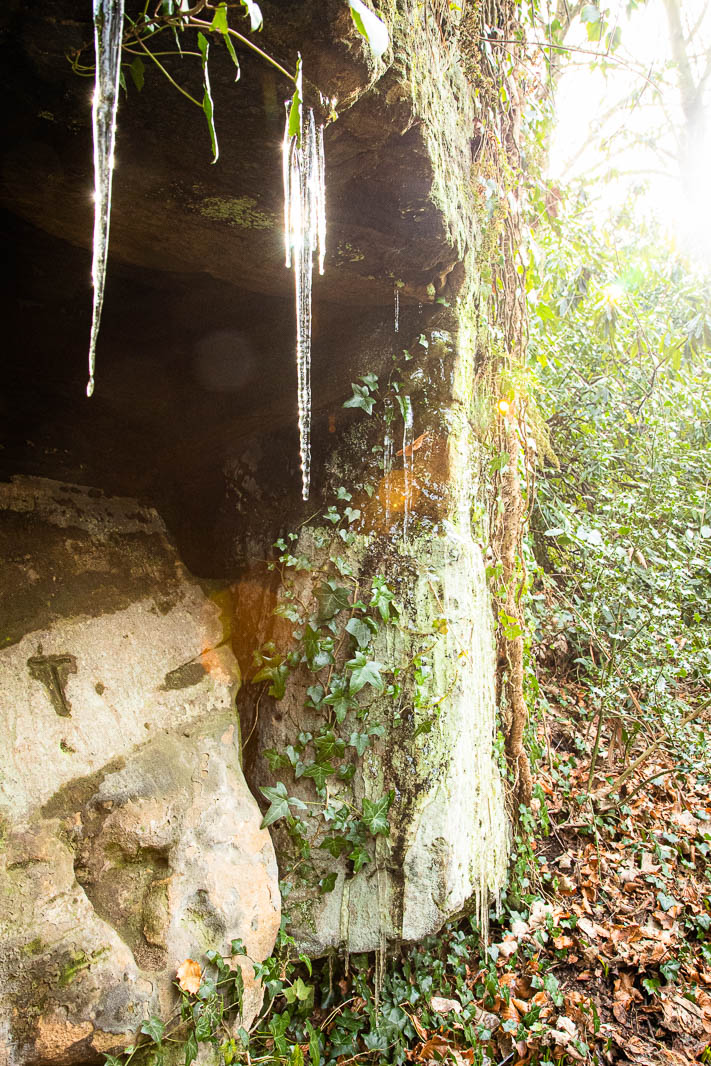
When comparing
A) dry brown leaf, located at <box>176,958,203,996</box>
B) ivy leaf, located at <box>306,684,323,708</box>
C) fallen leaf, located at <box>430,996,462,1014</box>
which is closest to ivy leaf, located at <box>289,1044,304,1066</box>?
dry brown leaf, located at <box>176,958,203,996</box>

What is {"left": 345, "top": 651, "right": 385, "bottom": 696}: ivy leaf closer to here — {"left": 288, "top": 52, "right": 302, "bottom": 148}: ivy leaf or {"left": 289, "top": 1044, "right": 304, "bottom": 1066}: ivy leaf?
{"left": 289, "top": 1044, "right": 304, "bottom": 1066}: ivy leaf

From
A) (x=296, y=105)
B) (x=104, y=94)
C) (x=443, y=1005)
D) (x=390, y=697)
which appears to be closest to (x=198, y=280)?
(x=104, y=94)

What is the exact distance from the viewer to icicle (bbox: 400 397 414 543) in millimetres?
2889

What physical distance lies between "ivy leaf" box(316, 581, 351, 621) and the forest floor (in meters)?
1.72

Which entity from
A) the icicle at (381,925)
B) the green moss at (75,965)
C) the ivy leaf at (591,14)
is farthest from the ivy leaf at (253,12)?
the icicle at (381,925)

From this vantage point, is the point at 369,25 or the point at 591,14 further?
the point at 591,14

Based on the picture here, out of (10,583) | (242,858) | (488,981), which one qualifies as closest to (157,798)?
(242,858)

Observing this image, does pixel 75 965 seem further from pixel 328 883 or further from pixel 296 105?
pixel 296 105

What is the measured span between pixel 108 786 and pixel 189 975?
0.78 m

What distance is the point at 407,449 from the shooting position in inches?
116

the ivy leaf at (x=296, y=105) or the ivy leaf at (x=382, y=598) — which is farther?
the ivy leaf at (x=382, y=598)

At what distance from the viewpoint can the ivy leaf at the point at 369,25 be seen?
1225 mm

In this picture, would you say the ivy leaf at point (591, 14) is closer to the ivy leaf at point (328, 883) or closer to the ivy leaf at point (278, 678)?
the ivy leaf at point (278, 678)

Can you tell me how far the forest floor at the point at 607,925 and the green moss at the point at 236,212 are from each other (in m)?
3.29
